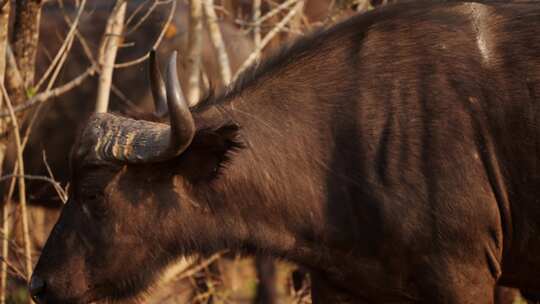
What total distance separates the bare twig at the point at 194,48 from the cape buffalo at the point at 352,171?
165 centimetres

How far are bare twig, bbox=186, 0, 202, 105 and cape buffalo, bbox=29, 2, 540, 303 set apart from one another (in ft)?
5.40

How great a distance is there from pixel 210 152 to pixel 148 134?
0.84 feet

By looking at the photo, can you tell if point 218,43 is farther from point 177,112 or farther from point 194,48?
point 177,112

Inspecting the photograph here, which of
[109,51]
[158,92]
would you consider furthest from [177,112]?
[109,51]

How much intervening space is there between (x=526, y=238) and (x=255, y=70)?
1.32m

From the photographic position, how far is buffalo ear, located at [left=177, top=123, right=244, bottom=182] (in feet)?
13.9

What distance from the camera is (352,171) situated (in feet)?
14.4

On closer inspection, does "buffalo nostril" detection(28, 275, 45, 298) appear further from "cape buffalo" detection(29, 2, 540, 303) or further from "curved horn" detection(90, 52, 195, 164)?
"curved horn" detection(90, 52, 195, 164)

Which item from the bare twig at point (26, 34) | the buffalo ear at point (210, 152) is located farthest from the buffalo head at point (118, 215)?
the bare twig at point (26, 34)

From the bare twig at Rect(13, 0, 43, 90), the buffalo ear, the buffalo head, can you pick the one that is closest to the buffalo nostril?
the buffalo head

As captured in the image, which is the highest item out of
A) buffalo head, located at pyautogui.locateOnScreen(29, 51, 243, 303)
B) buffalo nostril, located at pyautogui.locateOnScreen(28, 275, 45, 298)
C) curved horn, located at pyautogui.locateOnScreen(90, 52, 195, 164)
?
curved horn, located at pyautogui.locateOnScreen(90, 52, 195, 164)

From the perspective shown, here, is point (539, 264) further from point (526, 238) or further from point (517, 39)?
point (517, 39)

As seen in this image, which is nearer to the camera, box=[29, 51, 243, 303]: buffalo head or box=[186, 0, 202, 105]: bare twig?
box=[29, 51, 243, 303]: buffalo head

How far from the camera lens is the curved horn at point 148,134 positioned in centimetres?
405
